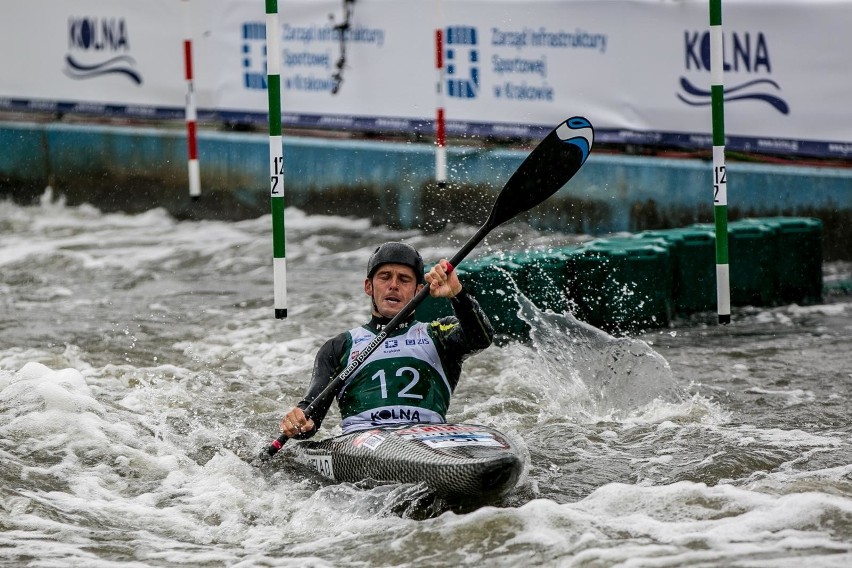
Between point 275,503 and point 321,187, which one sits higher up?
point 321,187

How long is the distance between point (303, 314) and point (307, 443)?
3.47m

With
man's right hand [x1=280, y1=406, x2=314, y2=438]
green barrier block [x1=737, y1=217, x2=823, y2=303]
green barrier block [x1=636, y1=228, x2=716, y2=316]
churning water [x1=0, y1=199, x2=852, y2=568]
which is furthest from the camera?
green barrier block [x1=737, y1=217, x2=823, y2=303]

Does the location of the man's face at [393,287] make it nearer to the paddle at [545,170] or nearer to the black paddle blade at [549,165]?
the paddle at [545,170]

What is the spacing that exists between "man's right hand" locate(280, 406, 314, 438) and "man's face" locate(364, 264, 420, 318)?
1.95 ft

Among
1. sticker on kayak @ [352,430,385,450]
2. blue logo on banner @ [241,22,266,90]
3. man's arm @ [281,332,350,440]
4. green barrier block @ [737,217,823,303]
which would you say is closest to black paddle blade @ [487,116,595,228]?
man's arm @ [281,332,350,440]

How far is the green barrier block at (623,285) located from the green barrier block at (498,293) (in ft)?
1.34

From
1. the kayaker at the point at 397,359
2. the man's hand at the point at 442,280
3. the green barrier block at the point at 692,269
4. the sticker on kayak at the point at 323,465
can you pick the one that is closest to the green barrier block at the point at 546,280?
the green barrier block at the point at 692,269

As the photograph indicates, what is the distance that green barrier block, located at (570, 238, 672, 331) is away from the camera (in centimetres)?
851

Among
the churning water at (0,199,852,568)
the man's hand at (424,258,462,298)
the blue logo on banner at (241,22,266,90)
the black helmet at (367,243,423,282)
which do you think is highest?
the blue logo on banner at (241,22,266,90)

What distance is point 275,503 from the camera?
214 inches

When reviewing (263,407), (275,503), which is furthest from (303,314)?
(275,503)

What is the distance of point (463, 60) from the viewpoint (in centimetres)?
1122

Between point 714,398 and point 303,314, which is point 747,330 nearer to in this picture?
point 714,398

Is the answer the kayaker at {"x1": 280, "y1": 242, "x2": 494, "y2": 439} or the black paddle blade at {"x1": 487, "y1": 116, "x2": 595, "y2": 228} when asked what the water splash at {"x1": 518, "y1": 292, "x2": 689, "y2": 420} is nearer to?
the black paddle blade at {"x1": 487, "y1": 116, "x2": 595, "y2": 228}
